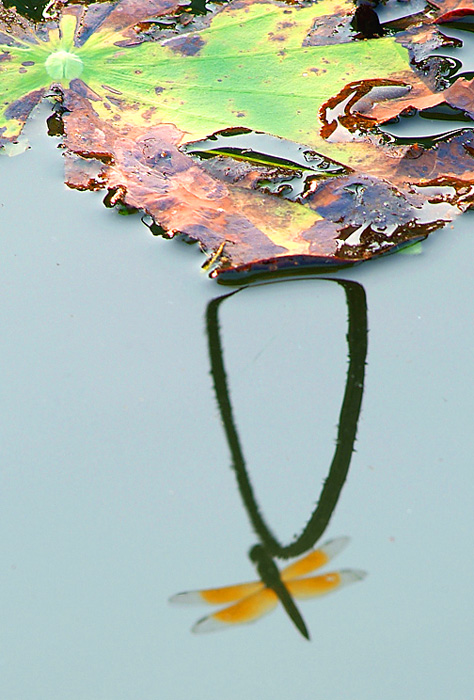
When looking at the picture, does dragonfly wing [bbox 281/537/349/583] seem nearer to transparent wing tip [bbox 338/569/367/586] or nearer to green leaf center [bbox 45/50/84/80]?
transparent wing tip [bbox 338/569/367/586]

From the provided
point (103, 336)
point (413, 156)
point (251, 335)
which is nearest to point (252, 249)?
point (251, 335)

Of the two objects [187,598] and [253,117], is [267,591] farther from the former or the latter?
[253,117]

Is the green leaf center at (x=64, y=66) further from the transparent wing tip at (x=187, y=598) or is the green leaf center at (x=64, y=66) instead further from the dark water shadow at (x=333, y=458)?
the transparent wing tip at (x=187, y=598)

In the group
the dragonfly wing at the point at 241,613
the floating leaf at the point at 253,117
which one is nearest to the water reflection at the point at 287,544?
the dragonfly wing at the point at 241,613

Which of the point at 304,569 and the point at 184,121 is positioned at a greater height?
the point at 184,121

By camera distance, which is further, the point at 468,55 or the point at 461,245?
the point at 468,55

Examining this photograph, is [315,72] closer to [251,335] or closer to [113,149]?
[113,149]
